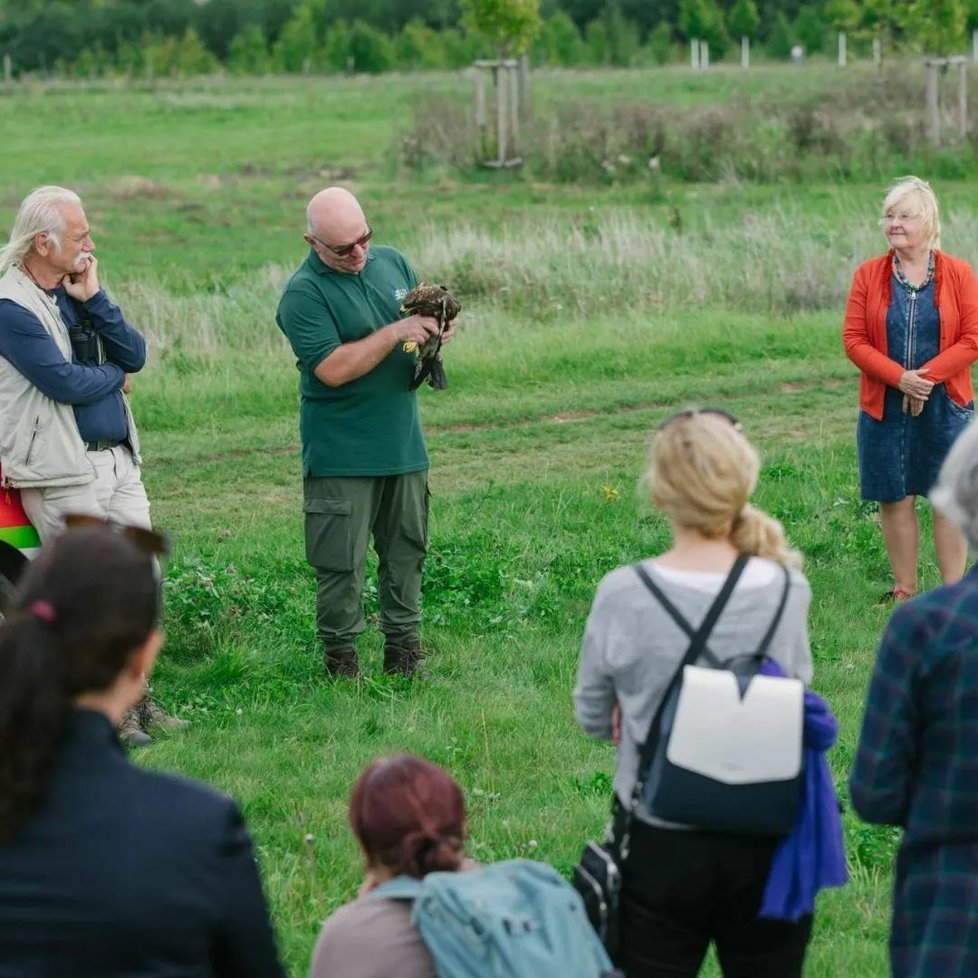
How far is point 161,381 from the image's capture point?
13.8 metres

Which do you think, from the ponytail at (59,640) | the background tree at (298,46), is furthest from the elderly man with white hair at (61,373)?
the background tree at (298,46)

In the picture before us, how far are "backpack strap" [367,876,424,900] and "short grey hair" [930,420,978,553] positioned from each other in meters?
1.25

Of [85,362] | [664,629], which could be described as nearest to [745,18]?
[85,362]

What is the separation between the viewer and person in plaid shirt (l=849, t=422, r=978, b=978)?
3277mm

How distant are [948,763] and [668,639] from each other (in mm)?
634

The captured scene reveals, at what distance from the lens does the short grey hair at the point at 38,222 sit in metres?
6.42

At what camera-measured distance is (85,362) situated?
22.1 feet

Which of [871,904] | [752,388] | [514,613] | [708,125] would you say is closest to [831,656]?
[514,613]

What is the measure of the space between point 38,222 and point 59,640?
13.5ft

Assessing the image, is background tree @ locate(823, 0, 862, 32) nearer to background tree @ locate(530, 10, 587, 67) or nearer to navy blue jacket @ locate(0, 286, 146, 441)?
background tree @ locate(530, 10, 587, 67)

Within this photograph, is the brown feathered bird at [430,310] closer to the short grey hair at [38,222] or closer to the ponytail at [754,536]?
the short grey hair at [38,222]

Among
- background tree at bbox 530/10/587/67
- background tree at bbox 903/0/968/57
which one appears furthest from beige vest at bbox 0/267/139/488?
background tree at bbox 530/10/587/67

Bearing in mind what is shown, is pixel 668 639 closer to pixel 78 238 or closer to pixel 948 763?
pixel 948 763

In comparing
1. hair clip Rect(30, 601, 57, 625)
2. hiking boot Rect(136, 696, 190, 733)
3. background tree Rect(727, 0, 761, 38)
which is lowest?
hiking boot Rect(136, 696, 190, 733)
